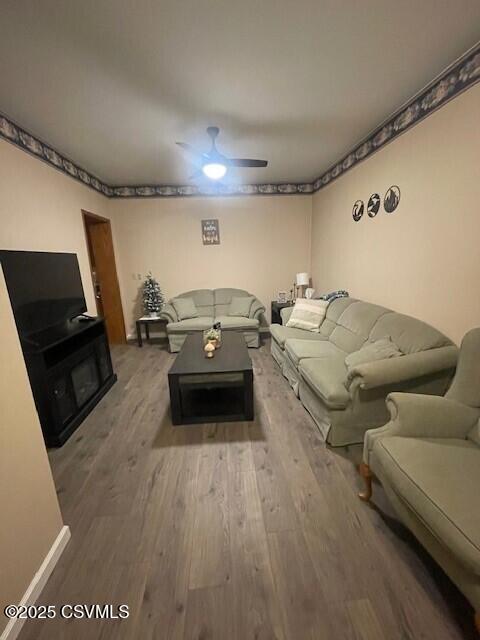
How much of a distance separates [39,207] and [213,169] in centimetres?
181

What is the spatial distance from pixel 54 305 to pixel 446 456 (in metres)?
3.15

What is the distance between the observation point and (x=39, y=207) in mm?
2719

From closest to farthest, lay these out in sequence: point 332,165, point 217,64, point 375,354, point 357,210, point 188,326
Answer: point 217,64 → point 375,354 → point 357,210 → point 332,165 → point 188,326

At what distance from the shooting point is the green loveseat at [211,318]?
414 cm

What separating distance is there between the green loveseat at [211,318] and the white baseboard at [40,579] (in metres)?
2.88

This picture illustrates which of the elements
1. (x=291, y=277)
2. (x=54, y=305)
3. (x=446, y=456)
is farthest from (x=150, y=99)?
(x=291, y=277)

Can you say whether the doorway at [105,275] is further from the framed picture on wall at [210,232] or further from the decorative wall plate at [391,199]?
the decorative wall plate at [391,199]

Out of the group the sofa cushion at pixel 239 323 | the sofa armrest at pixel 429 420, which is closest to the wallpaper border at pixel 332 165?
the sofa armrest at pixel 429 420

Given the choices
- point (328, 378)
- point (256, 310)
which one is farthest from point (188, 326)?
point (328, 378)

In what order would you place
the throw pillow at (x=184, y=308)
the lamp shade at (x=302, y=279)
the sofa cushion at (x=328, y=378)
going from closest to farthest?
1. the sofa cushion at (x=328, y=378)
2. the throw pillow at (x=184, y=308)
3. the lamp shade at (x=302, y=279)

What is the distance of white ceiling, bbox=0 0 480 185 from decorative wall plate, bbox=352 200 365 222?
0.71 meters

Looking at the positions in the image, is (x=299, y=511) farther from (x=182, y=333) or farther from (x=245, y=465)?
(x=182, y=333)

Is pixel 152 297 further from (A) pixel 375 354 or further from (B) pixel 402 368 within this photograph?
(B) pixel 402 368

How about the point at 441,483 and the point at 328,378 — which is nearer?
the point at 441,483
